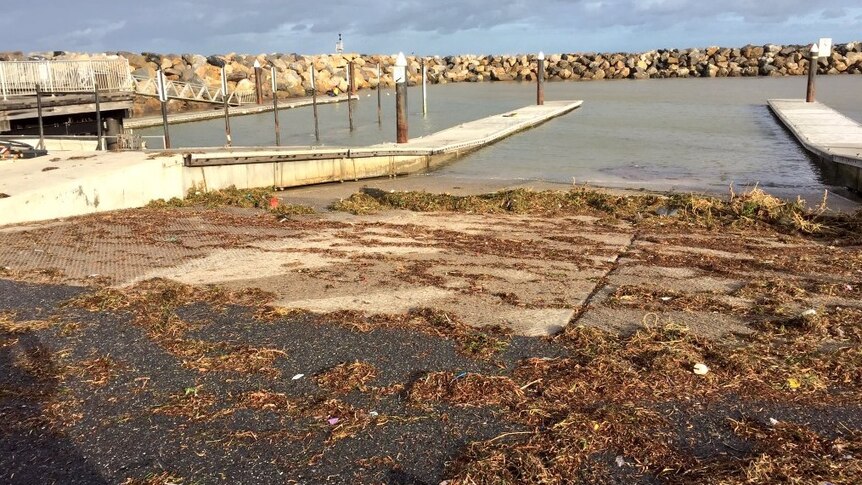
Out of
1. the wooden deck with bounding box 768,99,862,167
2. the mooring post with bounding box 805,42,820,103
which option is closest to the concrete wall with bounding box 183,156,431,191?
the wooden deck with bounding box 768,99,862,167

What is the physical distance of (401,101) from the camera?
768 inches

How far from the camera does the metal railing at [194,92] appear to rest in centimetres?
3061

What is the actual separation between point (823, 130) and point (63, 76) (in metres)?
22.0

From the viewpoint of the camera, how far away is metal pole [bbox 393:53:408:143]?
1902 cm

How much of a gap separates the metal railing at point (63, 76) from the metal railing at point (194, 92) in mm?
8504

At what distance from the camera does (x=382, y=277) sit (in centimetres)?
672

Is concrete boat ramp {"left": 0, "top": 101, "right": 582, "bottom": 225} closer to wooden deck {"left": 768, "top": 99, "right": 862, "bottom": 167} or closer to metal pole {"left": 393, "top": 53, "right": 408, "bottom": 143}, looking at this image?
metal pole {"left": 393, "top": 53, "right": 408, "bottom": 143}

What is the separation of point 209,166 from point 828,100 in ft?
105

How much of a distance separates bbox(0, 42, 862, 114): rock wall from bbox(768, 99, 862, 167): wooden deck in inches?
917

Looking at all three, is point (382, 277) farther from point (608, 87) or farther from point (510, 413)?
point (608, 87)

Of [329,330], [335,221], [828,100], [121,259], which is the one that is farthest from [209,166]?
[828,100]

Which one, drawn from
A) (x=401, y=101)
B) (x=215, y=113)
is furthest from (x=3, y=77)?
(x=215, y=113)

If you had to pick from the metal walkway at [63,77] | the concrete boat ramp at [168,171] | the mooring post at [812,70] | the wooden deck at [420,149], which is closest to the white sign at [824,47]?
the mooring post at [812,70]

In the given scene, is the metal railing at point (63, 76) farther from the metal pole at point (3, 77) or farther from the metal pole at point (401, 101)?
the metal pole at point (401, 101)
